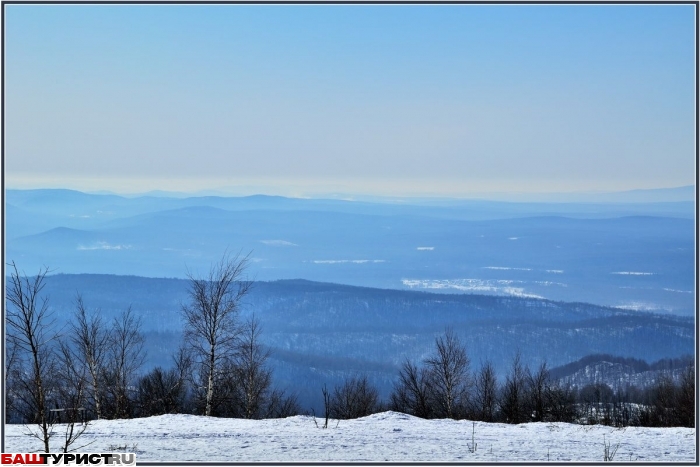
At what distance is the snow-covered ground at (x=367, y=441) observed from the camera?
884 cm

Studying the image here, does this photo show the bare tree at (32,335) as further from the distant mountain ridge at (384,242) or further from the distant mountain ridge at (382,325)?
the distant mountain ridge at (382,325)

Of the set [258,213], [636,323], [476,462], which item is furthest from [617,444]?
[636,323]

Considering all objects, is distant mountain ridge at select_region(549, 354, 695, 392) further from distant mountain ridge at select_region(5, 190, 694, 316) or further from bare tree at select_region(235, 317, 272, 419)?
bare tree at select_region(235, 317, 272, 419)

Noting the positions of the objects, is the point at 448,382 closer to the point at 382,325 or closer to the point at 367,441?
the point at 367,441

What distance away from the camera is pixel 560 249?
286 feet

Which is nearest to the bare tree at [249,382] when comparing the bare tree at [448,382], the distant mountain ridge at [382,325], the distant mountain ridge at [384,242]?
the distant mountain ridge at [384,242]

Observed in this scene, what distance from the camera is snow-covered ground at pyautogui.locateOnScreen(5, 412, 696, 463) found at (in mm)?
8836

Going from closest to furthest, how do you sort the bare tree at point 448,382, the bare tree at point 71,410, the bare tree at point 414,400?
the bare tree at point 71,410 < the bare tree at point 448,382 < the bare tree at point 414,400

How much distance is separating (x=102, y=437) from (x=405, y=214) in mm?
69162

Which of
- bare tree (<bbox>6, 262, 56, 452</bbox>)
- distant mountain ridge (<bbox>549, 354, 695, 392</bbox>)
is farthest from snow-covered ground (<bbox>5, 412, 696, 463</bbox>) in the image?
distant mountain ridge (<bbox>549, 354, 695, 392</bbox>)

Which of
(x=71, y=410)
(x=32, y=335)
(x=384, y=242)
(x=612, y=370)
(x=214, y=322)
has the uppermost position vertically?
(x=384, y=242)

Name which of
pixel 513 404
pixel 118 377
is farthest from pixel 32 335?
pixel 513 404

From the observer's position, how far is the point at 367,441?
9.32 m

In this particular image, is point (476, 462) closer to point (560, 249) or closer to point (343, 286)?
point (343, 286)
